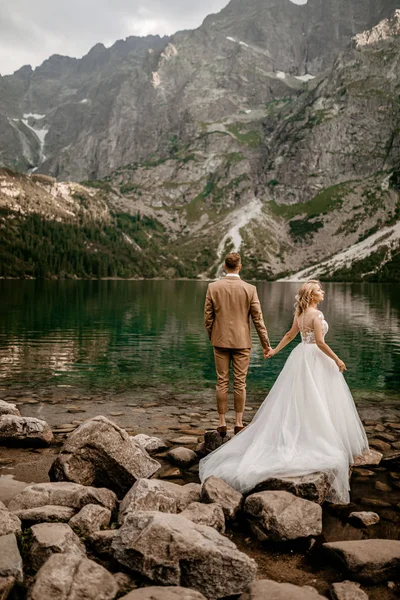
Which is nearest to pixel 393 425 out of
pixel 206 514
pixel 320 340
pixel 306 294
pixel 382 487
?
pixel 382 487

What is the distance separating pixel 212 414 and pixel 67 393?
326 inches

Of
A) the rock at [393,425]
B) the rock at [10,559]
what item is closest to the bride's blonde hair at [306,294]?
the rock at [10,559]

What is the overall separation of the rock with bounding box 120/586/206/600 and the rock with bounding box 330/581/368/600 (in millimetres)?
2090

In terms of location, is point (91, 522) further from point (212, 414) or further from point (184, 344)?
point (184, 344)

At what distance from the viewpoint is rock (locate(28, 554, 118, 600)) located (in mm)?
6176

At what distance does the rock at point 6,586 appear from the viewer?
6207 mm

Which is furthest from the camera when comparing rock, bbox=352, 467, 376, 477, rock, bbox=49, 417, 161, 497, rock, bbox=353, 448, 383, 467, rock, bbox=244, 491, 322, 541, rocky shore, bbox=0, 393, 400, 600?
rock, bbox=353, 448, 383, 467

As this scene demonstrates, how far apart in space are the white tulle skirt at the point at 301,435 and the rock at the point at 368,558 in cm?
219

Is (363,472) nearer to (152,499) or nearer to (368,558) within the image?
(368,558)

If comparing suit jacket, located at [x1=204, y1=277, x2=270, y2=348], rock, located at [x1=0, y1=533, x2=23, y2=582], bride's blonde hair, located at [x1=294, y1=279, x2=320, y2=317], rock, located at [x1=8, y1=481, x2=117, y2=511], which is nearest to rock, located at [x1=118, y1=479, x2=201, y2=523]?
rock, located at [x1=8, y1=481, x2=117, y2=511]

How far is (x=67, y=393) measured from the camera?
23.6 metres

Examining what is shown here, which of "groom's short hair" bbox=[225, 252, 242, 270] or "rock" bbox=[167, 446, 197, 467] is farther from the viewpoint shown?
"groom's short hair" bbox=[225, 252, 242, 270]

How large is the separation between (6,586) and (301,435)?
7.08 m

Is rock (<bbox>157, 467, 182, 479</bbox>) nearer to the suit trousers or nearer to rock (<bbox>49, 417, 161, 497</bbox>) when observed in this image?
rock (<bbox>49, 417, 161, 497</bbox>)
